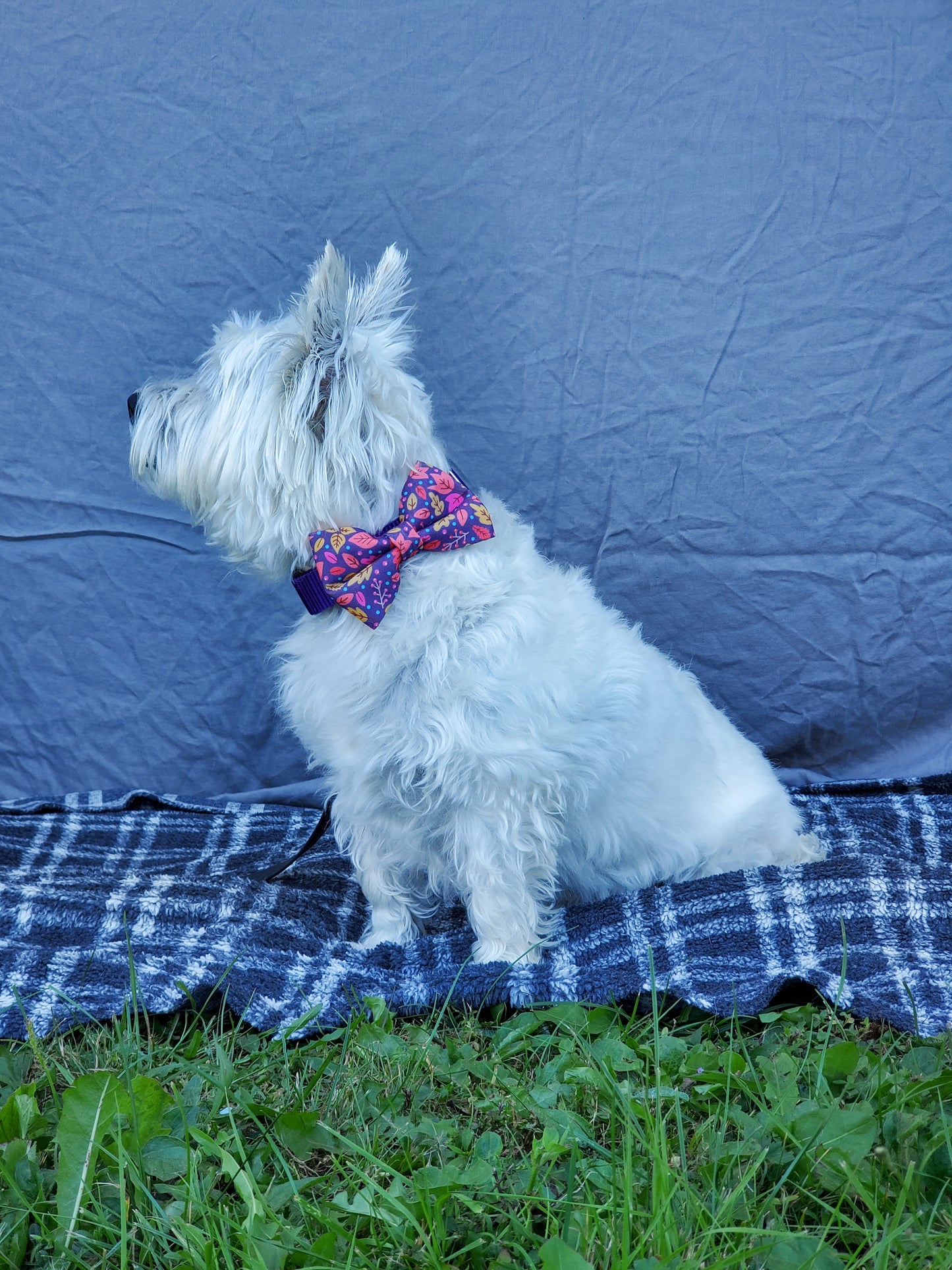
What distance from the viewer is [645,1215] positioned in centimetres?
134

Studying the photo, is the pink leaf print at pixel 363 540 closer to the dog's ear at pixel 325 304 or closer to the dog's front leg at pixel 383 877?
the dog's ear at pixel 325 304

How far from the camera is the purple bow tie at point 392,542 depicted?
213cm

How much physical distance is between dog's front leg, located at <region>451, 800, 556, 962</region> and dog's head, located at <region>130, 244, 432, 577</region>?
2.21 feet

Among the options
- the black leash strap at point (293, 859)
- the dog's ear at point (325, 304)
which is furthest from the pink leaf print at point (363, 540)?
the black leash strap at point (293, 859)

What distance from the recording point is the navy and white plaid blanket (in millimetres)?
1989

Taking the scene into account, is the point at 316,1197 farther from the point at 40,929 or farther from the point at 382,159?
the point at 382,159

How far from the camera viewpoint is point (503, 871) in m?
2.25

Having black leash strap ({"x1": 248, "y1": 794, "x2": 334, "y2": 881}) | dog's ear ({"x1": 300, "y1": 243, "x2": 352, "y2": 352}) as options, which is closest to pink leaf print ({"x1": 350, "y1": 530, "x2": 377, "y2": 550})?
dog's ear ({"x1": 300, "y1": 243, "x2": 352, "y2": 352})

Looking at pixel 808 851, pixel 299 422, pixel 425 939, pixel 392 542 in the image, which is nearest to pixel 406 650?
pixel 392 542

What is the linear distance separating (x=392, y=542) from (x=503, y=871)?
0.73m

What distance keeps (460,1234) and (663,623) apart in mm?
2220

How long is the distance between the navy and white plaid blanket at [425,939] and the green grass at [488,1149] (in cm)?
9

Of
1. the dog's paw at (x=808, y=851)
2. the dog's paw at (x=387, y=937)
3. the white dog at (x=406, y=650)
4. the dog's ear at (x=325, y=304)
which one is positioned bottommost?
the dog's paw at (x=387, y=937)

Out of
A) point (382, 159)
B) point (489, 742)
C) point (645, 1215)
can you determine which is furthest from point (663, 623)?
point (645, 1215)
